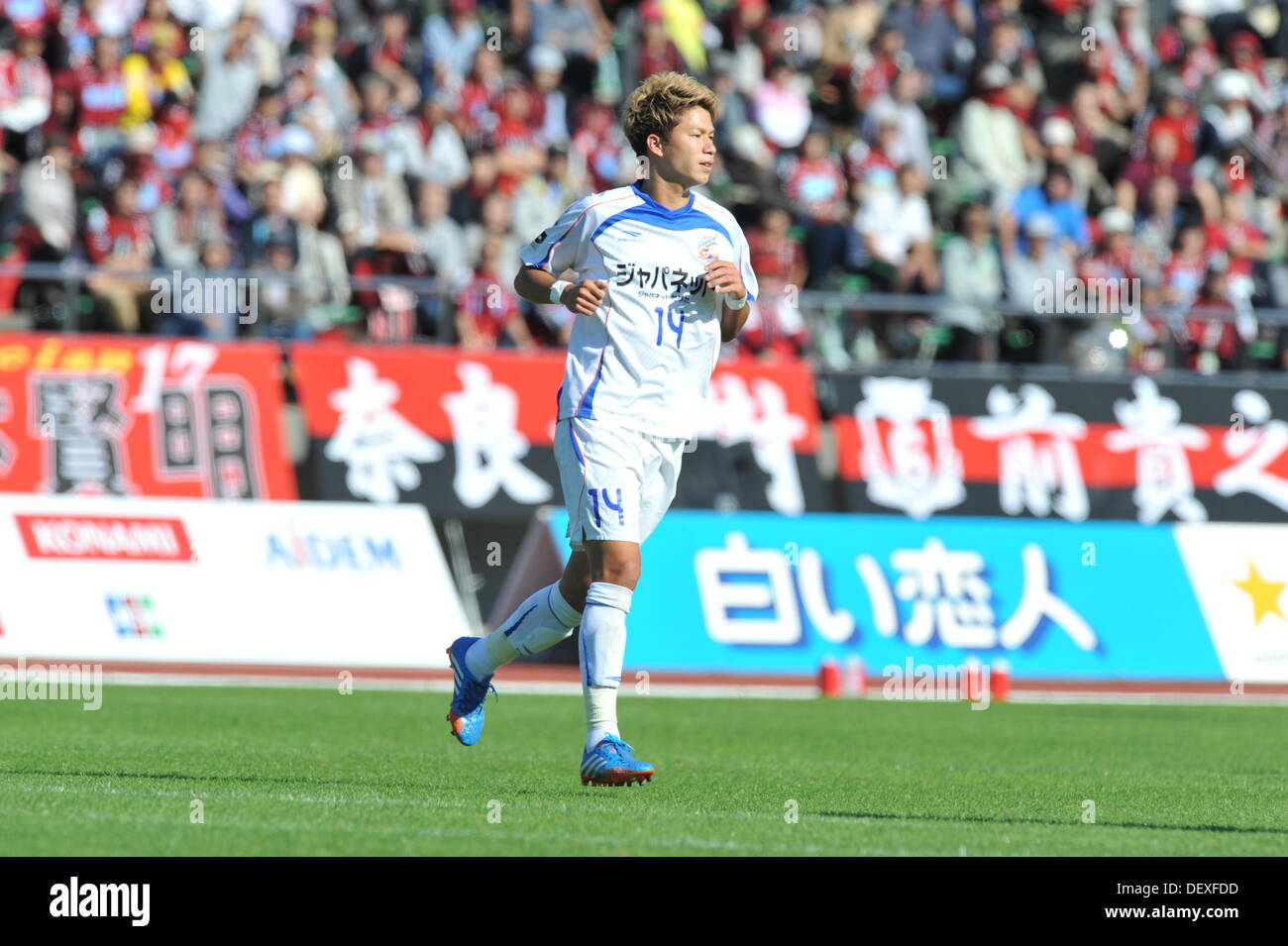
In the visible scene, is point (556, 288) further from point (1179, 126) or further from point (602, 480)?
point (1179, 126)

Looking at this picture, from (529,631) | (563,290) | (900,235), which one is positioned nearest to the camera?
(563,290)

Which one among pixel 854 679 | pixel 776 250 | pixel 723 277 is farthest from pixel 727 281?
pixel 776 250

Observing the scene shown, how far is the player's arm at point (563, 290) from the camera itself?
909 cm

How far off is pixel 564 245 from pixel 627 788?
7.43 feet

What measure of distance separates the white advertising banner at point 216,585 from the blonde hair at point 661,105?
9.88 meters

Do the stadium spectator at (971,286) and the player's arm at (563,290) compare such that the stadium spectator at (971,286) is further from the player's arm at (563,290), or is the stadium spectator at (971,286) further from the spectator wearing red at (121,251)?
the player's arm at (563,290)

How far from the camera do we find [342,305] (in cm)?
2114

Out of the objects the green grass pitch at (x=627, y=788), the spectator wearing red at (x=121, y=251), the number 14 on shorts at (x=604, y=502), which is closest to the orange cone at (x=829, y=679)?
the green grass pitch at (x=627, y=788)

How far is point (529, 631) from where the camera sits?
9648 millimetres
